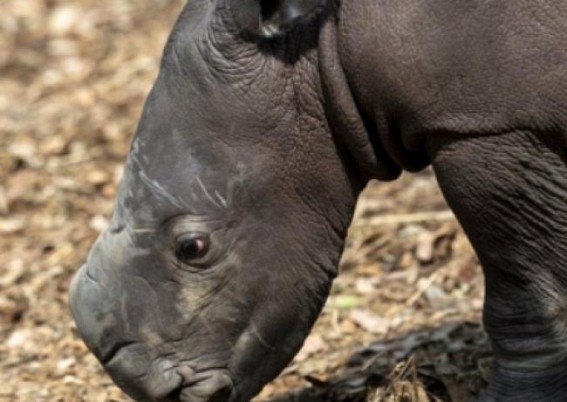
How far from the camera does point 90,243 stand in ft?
27.8

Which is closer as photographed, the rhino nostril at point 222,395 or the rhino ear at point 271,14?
the rhino ear at point 271,14

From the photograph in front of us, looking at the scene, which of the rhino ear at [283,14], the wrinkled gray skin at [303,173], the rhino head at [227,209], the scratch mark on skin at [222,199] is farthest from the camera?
the scratch mark on skin at [222,199]

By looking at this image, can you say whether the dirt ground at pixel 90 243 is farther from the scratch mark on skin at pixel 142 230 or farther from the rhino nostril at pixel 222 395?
the scratch mark on skin at pixel 142 230

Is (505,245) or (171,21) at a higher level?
(505,245)

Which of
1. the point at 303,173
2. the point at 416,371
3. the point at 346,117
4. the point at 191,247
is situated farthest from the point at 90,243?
the point at 346,117

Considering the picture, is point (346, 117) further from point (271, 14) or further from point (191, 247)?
point (191, 247)

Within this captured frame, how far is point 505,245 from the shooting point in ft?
16.2

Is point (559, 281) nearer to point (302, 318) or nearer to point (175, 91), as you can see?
point (302, 318)

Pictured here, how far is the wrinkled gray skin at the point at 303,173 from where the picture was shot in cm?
471

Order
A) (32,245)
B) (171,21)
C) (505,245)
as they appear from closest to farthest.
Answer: (505,245), (32,245), (171,21)

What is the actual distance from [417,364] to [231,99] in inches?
69.2

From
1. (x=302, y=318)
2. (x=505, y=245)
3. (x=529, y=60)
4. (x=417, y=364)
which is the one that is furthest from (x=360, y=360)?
(x=529, y=60)

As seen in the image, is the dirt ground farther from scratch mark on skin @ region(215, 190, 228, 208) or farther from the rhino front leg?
scratch mark on skin @ region(215, 190, 228, 208)

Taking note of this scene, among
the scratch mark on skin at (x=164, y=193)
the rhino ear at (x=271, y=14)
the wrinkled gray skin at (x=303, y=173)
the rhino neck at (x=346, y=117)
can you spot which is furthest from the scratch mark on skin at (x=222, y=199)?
the rhino ear at (x=271, y=14)
